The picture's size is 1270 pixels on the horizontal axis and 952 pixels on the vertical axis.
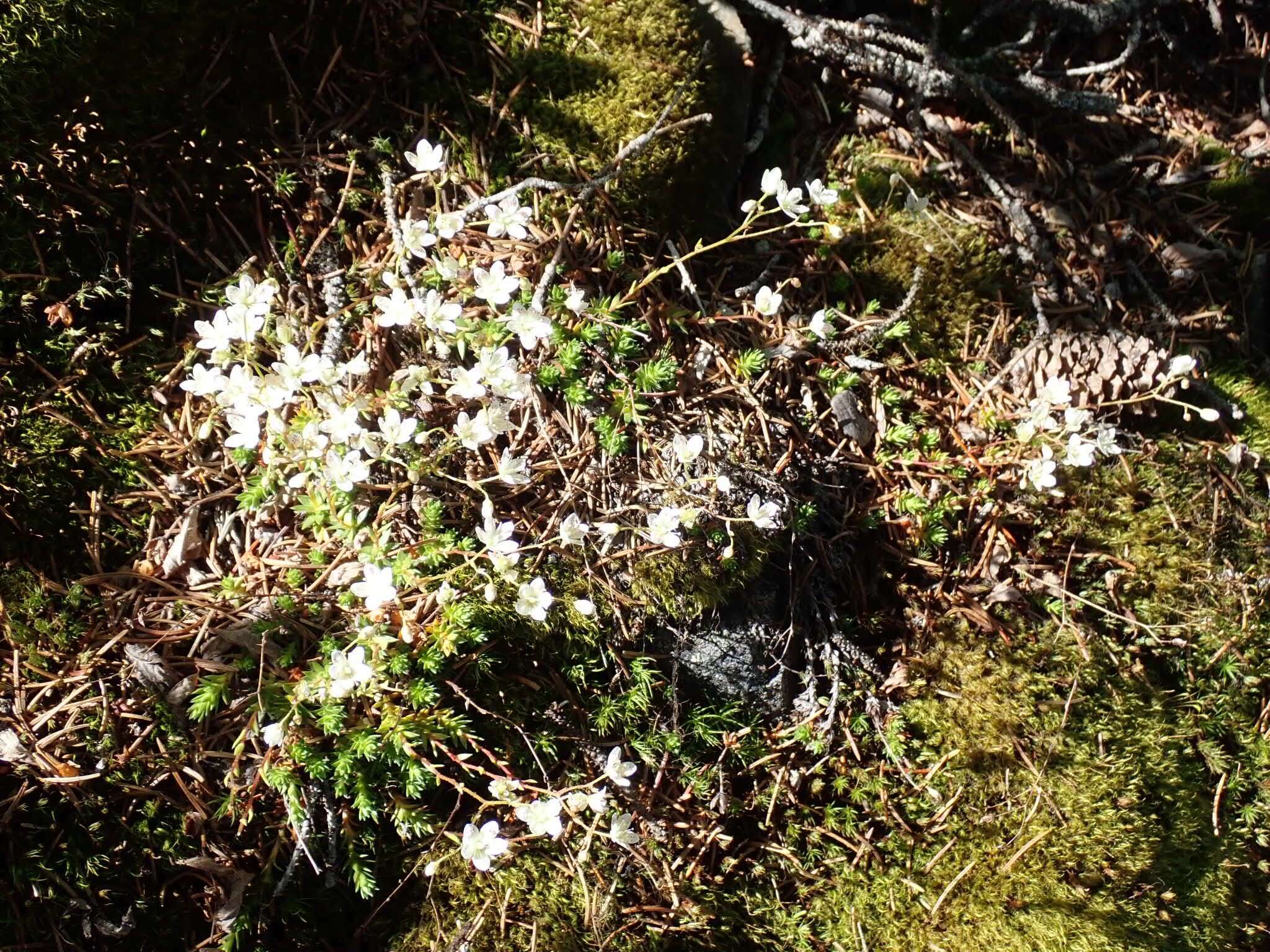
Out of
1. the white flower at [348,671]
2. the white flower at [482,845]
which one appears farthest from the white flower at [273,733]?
the white flower at [482,845]

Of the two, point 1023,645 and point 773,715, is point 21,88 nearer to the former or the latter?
point 773,715

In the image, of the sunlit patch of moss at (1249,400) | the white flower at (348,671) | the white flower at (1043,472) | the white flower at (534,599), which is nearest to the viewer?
the white flower at (348,671)

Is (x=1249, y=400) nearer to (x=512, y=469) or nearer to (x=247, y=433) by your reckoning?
(x=512, y=469)

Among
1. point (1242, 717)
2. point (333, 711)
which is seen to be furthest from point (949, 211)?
point (333, 711)

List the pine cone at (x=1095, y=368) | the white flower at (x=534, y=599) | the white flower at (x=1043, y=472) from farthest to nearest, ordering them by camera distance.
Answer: the pine cone at (x=1095, y=368) → the white flower at (x=1043, y=472) → the white flower at (x=534, y=599)

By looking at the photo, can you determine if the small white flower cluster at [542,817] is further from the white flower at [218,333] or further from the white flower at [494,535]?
the white flower at [218,333]
